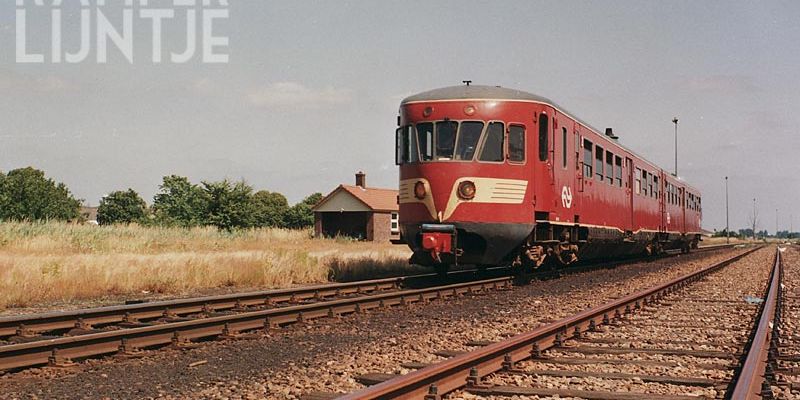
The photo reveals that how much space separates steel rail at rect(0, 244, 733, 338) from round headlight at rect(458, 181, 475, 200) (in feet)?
7.60

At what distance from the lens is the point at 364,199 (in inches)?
2030

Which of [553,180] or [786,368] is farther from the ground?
[553,180]

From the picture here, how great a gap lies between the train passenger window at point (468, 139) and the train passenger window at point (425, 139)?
0.54 metres

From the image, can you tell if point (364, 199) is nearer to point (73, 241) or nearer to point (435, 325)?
point (73, 241)

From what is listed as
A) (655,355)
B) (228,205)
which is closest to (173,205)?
(228,205)

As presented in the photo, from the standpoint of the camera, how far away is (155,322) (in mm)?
8992

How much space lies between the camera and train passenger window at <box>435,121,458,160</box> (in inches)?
534

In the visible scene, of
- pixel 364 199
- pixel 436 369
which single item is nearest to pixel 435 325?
pixel 436 369

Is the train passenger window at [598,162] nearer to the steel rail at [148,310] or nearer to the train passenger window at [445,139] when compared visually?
the train passenger window at [445,139]

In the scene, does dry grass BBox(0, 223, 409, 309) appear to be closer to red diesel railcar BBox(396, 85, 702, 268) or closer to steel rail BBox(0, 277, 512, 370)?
red diesel railcar BBox(396, 85, 702, 268)

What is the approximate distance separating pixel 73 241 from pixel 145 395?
2122 centimetres

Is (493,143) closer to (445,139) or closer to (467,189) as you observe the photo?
(445,139)

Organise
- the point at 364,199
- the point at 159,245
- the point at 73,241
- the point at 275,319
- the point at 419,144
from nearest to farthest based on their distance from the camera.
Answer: the point at 275,319 → the point at 419,144 → the point at 73,241 → the point at 159,245 → the point at 364,199

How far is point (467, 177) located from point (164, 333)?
23.2 ft
